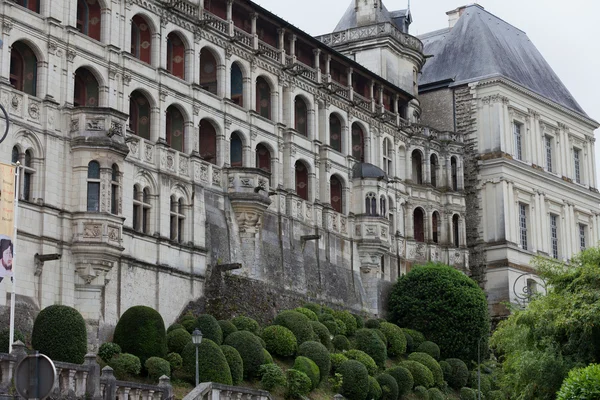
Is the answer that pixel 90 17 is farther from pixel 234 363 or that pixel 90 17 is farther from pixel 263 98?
pixel 234 363

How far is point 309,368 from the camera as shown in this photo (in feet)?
160

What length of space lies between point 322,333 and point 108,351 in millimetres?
13919

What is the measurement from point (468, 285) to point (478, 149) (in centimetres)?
1397

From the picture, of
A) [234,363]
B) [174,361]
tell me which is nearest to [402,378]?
[234,363]

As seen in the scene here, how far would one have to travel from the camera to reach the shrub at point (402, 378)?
2154 inches

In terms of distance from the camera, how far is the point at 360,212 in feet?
213

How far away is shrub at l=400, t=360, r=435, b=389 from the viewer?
186ft

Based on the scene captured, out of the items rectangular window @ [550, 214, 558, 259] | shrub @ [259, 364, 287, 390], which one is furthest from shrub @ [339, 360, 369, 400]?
rectangular window @ [550, 214, 558, 259]

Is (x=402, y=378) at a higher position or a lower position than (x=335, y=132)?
lower

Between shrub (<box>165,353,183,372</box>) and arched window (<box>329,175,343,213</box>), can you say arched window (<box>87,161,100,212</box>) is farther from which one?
arched window (<box>329,175,343,213</box>)

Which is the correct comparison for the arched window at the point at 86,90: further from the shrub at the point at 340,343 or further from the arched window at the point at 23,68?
the shrub at the point at 340,343

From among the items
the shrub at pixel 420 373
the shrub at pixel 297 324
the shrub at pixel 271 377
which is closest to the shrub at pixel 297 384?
the shrub at pixel 271 377

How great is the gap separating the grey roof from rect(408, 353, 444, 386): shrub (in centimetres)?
2495

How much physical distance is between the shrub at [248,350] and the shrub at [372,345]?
10.6 m
